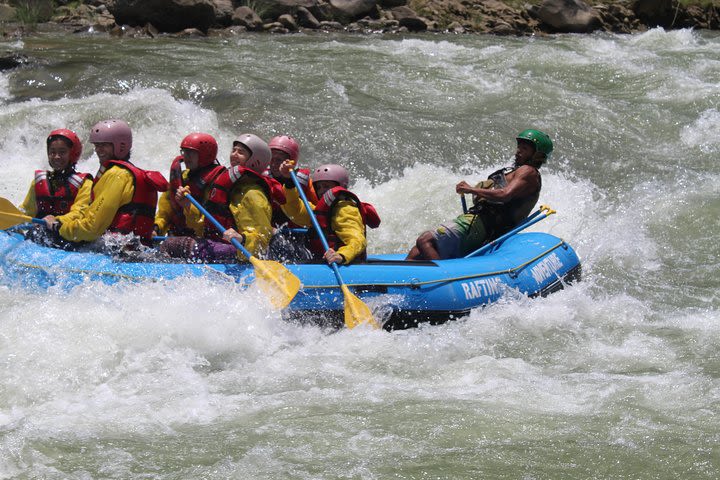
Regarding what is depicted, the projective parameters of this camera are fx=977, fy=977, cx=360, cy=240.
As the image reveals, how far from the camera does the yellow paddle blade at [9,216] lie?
20.3ft

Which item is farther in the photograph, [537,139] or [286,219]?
[537,139]

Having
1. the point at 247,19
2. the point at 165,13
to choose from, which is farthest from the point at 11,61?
the point at 247,19

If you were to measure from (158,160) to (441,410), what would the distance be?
5.67m

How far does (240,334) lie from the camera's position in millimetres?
5793

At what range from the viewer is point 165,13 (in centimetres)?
1496

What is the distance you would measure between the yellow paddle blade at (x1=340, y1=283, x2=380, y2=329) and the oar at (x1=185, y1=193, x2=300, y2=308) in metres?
0.31

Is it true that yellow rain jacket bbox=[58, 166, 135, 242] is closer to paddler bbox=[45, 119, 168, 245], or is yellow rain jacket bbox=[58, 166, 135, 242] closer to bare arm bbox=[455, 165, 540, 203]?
paddler bbox=[45, 119, 168, 245]

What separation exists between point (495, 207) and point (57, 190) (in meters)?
3.18

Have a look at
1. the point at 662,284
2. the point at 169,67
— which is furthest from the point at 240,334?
the point at 169,67

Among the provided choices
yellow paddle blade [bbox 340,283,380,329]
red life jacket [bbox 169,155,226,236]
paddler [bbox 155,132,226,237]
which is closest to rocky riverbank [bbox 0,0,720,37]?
paddler [bbox 155,132,226,237]

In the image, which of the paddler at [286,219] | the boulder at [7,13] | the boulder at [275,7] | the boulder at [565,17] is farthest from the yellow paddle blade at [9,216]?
the boulder at [565,17]

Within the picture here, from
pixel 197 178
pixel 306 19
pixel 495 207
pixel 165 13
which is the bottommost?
pixel 495 207

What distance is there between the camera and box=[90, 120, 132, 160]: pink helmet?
6266 millimetres

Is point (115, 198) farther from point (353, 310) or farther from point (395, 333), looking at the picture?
point (395, 333)
